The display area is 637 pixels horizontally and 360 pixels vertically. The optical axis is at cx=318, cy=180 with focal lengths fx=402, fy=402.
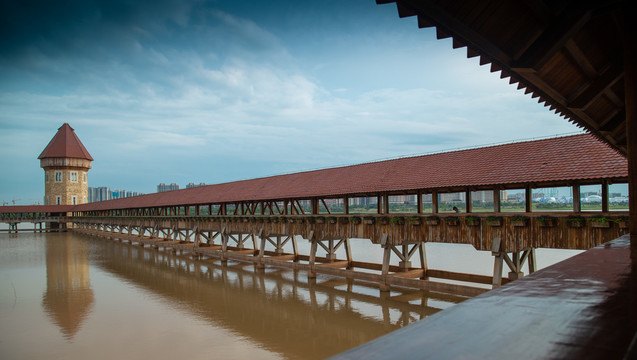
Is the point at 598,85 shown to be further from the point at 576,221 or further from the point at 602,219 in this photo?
the point at 576,221

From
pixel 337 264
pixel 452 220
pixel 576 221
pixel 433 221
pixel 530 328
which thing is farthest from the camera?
pixel 337 264

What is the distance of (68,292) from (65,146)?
5092 centimetres

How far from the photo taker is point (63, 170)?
193 feet

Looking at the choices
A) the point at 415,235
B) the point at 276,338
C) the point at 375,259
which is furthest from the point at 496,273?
the point at 375,259

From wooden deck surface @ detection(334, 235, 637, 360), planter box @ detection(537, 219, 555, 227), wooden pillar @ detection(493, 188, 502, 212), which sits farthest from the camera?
wooden pillar @ detection(493, 188, 502, 212)

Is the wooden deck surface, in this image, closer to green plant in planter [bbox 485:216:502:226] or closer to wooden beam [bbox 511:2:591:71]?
wooden beam [bbox 511:2:591:71]

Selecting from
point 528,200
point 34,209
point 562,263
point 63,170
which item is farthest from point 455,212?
point 63,170

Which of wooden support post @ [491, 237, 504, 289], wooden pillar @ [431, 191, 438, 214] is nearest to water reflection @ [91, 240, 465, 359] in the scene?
wooden support post @ [491, 237, 504, 289]

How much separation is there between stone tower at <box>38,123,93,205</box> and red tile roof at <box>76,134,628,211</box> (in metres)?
48.2

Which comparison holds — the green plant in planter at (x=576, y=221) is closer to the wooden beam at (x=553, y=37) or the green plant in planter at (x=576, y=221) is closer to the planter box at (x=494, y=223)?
the planter box at (x=494, y=223)

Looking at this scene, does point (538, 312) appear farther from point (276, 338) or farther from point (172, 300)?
point (172, 300)

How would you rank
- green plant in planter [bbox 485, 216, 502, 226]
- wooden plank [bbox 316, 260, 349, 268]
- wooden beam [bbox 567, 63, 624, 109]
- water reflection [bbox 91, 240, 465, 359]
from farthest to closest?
wooden plank [bbox 316, 260, 349, 268], green plant in planter [bbox 485, 216, 502, 226], water reflection [bbox 91, 240, 465, 359], wooden beam [bbox 567, 63, 624, 109]

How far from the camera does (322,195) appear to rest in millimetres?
17016

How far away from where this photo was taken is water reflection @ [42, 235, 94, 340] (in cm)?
1256
